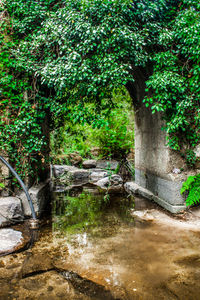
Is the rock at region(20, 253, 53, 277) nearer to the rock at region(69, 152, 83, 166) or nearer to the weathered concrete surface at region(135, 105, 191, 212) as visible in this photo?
the weathered concrete surface at region(135, 105, 191, 212)

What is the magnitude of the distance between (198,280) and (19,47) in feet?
16.9

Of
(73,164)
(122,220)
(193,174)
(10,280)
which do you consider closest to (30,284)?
(10,280)

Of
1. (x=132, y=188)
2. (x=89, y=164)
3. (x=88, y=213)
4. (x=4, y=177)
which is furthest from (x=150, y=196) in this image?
(x=89, y=164)

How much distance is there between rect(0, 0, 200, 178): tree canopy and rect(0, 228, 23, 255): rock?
1589mm

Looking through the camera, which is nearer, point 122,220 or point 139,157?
point 122,220

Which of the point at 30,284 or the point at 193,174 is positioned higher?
the point at 193,174

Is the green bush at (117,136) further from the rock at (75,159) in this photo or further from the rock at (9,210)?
the rock at (9,210)

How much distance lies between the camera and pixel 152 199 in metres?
A: 5.85

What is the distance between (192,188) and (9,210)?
12.3 ft

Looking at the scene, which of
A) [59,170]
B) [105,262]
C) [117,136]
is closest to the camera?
[105,262]

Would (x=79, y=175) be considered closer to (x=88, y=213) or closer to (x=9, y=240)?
(x=88, y=213)

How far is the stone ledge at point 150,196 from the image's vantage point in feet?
15.3

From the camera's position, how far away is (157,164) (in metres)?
5.50

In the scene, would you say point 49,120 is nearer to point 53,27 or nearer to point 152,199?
point 53,27
